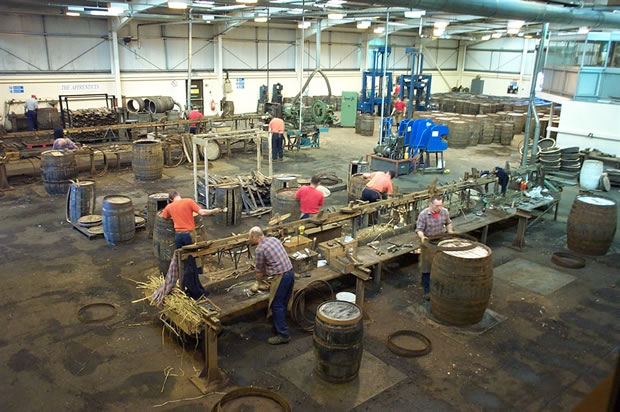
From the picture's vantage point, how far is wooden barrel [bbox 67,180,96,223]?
11.3 metres

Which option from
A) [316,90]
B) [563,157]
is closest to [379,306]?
[563,157]

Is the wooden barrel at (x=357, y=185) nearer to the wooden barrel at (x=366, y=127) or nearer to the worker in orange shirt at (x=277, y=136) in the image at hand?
the worker in orange shirt at (x=277, y=136)

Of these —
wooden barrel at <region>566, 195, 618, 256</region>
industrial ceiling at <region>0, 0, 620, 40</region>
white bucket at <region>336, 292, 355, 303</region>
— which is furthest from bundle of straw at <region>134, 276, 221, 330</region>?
wooden barrel at <region>566, 195, 618, 256</region>

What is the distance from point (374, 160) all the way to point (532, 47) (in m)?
26.1

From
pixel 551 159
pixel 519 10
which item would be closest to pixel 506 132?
pixel 551 159

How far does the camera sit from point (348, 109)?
27.0 m

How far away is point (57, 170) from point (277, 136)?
293 inches

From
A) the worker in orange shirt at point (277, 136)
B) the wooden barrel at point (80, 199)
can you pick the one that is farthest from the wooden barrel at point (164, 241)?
the worker in orange shirt at point (277, 136)

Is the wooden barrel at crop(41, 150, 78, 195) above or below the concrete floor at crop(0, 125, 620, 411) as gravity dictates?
above

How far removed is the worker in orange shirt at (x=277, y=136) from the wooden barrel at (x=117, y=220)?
308 inches

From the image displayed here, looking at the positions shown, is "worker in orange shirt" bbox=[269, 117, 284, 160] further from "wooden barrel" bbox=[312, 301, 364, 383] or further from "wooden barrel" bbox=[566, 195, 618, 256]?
"wooden barrel" bbox=[312, 301, 364, 383]

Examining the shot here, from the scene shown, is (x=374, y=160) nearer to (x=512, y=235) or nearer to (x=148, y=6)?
(x=512, y=235)

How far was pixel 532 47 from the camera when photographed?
36.4 metres

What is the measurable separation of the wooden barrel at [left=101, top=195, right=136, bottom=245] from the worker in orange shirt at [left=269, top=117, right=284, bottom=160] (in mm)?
7824
